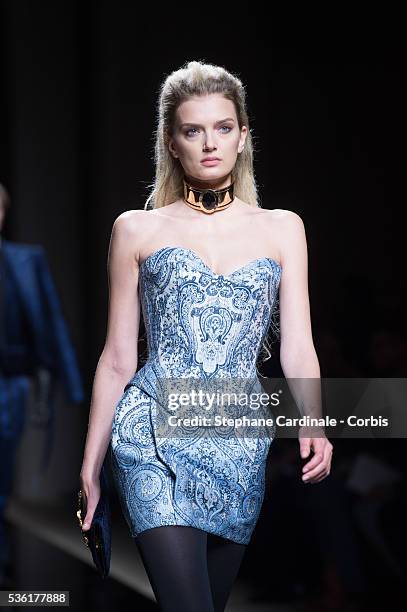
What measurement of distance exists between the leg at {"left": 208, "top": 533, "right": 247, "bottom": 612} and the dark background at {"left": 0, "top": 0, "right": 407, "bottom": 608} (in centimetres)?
49

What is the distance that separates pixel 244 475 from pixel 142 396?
Result: 279 mm

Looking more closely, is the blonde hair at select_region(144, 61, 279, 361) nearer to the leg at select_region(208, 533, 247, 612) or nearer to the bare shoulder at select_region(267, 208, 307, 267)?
the bare shoulder at select_region(267, 208, 307, 267)

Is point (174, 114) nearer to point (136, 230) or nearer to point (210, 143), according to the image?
point (210, 143)

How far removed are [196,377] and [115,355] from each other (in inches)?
7.8

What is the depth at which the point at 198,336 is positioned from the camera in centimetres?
296

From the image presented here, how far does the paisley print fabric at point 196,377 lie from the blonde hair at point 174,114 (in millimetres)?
138

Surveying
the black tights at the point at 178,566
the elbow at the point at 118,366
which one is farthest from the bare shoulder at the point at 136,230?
the black tights at the point at 178,566

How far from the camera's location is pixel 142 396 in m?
2.94

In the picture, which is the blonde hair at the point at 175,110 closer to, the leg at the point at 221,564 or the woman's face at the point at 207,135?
the woman's face at the point at 207,135
